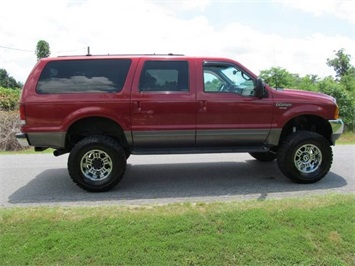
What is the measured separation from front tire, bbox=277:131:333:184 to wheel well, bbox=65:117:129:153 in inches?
100

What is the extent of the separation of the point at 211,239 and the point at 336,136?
11.6 feet

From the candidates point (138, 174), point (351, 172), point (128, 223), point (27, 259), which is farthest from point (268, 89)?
point (27, 259)

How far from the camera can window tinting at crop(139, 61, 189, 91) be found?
231 inches

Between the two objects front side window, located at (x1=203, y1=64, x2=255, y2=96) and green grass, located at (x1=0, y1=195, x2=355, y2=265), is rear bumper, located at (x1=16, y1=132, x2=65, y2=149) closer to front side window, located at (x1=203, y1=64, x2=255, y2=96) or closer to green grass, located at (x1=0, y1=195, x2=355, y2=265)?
green grass, located at (x1=0, y1=195, x2=355, y2=265)

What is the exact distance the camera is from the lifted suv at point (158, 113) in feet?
18.7

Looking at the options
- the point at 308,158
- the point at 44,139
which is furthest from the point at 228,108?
the point at 44,139

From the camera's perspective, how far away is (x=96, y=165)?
5.80m

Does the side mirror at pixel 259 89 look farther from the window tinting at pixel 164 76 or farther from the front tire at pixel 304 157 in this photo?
the window tinting at pixel 164 76

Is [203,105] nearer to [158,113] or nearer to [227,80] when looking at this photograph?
[227,80]

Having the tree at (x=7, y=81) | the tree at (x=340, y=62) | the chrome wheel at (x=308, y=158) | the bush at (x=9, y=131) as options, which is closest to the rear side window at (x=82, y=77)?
the chrome wheel at (x=308, y=158)

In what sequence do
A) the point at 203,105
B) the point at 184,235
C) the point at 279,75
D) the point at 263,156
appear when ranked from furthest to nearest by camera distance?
the point at 279,75, the point at 263,156, the point at 203,105, the point at 184,235

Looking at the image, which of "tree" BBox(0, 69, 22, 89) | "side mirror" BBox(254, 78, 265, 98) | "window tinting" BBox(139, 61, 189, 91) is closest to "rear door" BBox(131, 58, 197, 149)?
"window tinting" BBox(139, 61, 189, 91)

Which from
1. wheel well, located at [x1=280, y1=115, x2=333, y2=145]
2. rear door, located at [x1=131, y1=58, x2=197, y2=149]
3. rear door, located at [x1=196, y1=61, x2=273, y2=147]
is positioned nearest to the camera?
rear door, located at [x1=131, y1=58, x2=197, y2=149]

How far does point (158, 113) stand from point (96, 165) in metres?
1.24
